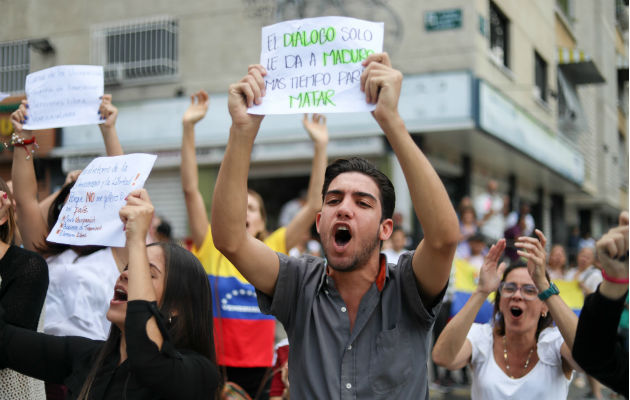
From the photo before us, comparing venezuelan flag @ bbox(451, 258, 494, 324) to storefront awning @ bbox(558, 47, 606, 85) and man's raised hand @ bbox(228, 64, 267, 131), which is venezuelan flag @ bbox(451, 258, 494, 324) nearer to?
storefront awning @ bbox(558, 47, 606, 85)

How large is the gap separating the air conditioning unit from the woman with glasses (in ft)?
42.2

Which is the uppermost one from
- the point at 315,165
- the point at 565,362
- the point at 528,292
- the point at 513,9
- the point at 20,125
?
the point at 513,9

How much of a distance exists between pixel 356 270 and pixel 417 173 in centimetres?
48

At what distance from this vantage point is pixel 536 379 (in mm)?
3189

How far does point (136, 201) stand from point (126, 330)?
47 cm

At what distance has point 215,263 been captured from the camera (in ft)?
13.8

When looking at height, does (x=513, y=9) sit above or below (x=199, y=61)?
above

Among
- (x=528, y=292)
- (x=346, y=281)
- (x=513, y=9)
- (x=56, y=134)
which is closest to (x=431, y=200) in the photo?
(x=346, y=281)

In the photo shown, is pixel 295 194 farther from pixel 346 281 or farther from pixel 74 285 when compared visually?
pixel 346 281

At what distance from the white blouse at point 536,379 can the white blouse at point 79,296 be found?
1.98 m

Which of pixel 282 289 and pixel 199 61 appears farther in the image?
pixel 199 61

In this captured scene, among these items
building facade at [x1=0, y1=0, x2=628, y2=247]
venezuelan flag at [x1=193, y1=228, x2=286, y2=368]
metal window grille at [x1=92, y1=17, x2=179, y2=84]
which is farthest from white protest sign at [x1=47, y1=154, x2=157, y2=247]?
metal window grille at [x1=92, y1=17, x2=179, y2=84]

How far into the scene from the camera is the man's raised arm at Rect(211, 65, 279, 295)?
2.29 meters

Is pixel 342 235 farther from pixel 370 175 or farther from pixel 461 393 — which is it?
pixel 461 393
